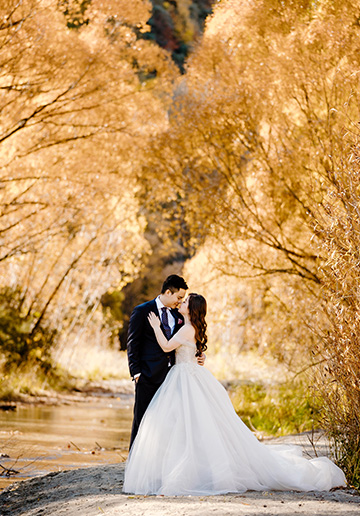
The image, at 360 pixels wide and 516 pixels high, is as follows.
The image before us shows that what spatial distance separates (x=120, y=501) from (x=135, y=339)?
144cm

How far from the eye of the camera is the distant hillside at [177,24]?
53625 millimetres

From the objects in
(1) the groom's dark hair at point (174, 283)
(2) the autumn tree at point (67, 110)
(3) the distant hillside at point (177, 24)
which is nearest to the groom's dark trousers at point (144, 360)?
(1) the groom's dark hair at point (174, 283)

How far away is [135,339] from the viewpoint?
6316 millimetres

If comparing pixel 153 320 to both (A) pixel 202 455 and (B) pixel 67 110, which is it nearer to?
(A) pixel 202 455

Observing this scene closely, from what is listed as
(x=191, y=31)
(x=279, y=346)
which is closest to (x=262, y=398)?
(x=279, y=346)

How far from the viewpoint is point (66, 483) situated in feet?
21.8

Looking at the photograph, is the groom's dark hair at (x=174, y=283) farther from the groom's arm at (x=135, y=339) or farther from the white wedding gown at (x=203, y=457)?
the white wedding gown at (x=203, y=457)

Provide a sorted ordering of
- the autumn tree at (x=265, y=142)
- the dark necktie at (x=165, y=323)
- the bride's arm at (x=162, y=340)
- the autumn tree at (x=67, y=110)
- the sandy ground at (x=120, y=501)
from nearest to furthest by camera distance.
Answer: the sandy ground at (x=120, y=501) < the bride's arm at (x=162, y=340) < the dark necktie at (x=165, y=323) < the autumn tree at (x=265, y=142) < the autumn tree at (x=67, y=110)

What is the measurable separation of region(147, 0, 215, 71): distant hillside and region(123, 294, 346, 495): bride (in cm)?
4820

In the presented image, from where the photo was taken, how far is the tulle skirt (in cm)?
562

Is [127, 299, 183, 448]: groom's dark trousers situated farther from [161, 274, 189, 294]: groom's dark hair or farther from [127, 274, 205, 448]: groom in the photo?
[161, 274, 189, 294]: groom's dark hair

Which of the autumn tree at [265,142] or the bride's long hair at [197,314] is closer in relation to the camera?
the bride's long hair at [197,314]

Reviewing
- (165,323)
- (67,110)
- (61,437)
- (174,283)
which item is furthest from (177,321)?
(67,110)

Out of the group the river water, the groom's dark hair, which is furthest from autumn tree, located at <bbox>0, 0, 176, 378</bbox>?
the groom's dark hair
